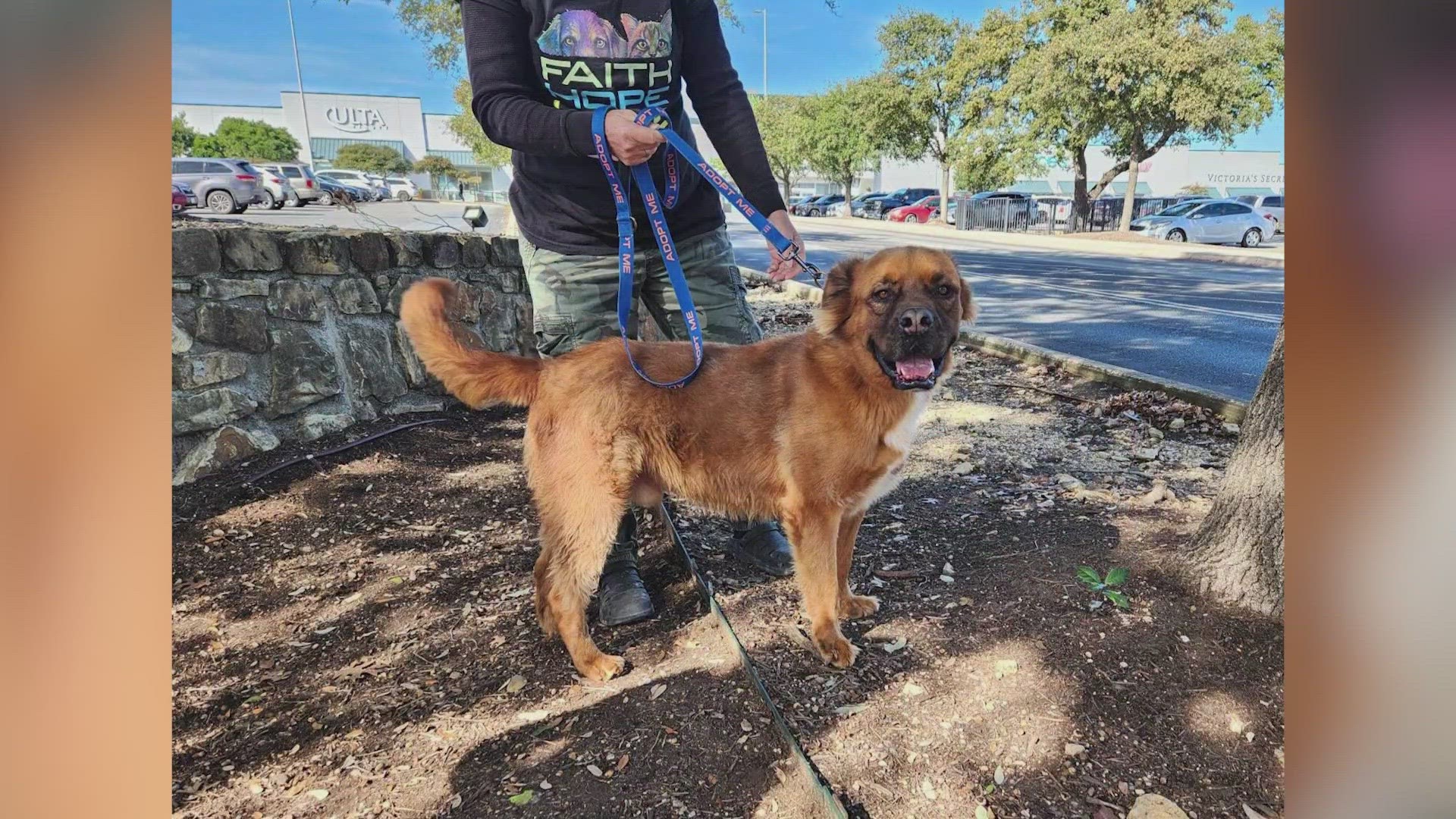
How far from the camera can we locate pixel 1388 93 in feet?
1.46

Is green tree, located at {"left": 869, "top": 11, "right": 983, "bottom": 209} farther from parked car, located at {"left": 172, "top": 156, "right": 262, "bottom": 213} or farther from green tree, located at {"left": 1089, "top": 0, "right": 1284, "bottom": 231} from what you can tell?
parked car, located at {"left": 172, "top": 156, "right": 262, "bottom": 213}

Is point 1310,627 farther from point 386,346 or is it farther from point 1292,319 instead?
point 386,346

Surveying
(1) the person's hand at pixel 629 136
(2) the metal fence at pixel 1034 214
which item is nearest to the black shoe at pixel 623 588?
(1) the person's hand at pixel 629 136

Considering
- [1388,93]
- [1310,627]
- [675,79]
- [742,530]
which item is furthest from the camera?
[742,530]

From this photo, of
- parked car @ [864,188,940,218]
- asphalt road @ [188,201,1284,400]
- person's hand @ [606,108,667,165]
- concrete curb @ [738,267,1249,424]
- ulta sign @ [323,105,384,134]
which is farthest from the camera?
ulta sign @ [323,105,384,134]

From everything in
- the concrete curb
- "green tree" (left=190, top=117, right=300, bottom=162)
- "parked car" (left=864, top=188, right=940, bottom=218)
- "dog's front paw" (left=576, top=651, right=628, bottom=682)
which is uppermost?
"green tree" (left=190, top=117, right=300, bottom=162)

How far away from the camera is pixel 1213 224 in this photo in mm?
24297

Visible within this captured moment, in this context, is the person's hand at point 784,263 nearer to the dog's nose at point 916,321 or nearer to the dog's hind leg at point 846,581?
the dog's nose at point 916,321

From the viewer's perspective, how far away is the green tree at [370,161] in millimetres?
57625

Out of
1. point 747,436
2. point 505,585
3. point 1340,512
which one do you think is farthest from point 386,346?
point 1340,512

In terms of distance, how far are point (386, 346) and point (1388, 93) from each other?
5.43m

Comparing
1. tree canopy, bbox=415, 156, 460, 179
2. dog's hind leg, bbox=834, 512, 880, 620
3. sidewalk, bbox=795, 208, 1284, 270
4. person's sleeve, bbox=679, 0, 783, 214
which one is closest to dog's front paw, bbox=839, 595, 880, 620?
dog's hind leg, bbox=834, 512, 880, 620

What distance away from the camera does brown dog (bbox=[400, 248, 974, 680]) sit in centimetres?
259

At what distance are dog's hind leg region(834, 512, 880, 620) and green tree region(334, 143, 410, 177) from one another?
2474 inches
